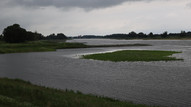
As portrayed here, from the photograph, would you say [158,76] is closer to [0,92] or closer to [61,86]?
[61,86]

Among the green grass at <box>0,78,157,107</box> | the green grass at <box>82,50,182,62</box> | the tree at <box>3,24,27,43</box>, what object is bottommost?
the green grass at <box>82,50,182,62</box>

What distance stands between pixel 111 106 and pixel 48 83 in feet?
52.2

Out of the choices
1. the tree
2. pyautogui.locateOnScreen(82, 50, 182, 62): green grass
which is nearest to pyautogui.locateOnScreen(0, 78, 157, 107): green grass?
pyautogui.locateOnScreen(82, 50, 182, 62): green grass

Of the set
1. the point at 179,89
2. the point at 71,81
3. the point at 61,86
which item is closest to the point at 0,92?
the point at 61,86

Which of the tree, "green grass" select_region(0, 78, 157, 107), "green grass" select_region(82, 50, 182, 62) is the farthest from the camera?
the tree

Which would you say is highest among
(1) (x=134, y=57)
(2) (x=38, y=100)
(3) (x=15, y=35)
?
(3) (x=15, y=35)

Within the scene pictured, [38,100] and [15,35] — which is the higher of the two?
[15,35]

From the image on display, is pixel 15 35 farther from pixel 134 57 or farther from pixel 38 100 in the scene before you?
pixel 38 100

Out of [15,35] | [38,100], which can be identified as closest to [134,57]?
[38,100]

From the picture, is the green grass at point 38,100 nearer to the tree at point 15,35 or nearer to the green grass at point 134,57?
the green grass at point 134,57

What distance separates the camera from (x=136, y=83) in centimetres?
3012

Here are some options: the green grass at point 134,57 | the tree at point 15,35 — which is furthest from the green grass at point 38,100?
the tree at point 15,35

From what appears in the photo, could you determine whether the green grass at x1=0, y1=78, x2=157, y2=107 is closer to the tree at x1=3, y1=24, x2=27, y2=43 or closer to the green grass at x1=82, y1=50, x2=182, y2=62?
the green grass at x1=82, y1=50, x2=182, y2=62

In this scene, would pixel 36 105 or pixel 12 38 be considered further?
pixel 12 38
